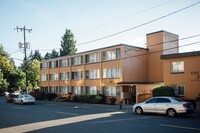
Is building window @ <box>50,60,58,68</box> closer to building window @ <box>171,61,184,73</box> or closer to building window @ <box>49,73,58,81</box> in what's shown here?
building window @ <box>49,73,58,81</box>

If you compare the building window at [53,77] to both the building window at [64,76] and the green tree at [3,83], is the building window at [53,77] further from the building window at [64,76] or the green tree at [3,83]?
the green tree at [3,83]

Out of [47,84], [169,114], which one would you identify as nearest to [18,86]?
[47,84]

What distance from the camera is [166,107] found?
1638 cm

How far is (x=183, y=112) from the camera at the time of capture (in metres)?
15.7

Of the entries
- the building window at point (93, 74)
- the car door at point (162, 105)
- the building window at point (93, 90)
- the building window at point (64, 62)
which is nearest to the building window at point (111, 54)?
the building window at point (93, 74)

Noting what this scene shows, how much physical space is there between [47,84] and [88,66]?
15.4 metres

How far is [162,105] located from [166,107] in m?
0.33

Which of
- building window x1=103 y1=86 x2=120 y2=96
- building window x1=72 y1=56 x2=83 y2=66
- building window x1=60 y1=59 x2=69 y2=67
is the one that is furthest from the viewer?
building window x1=60 y1=59 x2=69 y2=67

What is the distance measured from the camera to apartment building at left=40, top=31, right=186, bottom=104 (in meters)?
31.7

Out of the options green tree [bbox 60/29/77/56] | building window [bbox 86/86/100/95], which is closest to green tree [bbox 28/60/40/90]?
green tree [bbox 60/29/77/56]

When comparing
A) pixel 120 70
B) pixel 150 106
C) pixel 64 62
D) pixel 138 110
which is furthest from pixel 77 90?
pixel 150 106

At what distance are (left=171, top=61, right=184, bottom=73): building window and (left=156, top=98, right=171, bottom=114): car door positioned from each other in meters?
9.42

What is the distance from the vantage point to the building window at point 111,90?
3262 cm

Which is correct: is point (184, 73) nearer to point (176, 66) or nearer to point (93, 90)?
point (176, 66)
